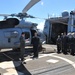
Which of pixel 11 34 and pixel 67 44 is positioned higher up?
pixel 11 34

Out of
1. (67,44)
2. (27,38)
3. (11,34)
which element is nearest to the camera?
(11,34)

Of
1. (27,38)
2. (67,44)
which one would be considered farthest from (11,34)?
(67,44)

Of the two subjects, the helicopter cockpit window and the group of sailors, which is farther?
the group of sailors

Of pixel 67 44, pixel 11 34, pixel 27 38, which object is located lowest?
pixel 67 44

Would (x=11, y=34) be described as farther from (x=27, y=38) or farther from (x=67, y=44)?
(x=67, y=44)

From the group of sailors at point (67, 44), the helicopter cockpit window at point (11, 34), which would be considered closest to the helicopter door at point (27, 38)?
the helicopter cockpit window at point (11, 34)

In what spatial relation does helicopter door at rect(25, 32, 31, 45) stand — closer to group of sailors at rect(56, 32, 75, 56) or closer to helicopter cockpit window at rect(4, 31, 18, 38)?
helicopter cockpit window at rect(4, 31, 18, 38)

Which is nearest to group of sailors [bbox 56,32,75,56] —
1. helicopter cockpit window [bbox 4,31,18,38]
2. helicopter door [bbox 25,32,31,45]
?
helicopter door [bbox 25,32,31,45]

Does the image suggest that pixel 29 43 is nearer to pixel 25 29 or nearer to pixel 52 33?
pixel 25 29

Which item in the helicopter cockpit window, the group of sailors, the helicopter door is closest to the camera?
the helicopter cockpit window

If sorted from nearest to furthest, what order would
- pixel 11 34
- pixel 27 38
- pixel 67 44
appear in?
pixel 11 34, pixel 27 38, pixel 67 44

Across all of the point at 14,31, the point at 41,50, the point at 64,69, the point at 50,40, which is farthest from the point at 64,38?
the point at 50,40

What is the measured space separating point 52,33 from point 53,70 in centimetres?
2592

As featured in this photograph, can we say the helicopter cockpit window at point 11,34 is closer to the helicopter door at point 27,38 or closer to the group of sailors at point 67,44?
the helicopter door at point 27,38
